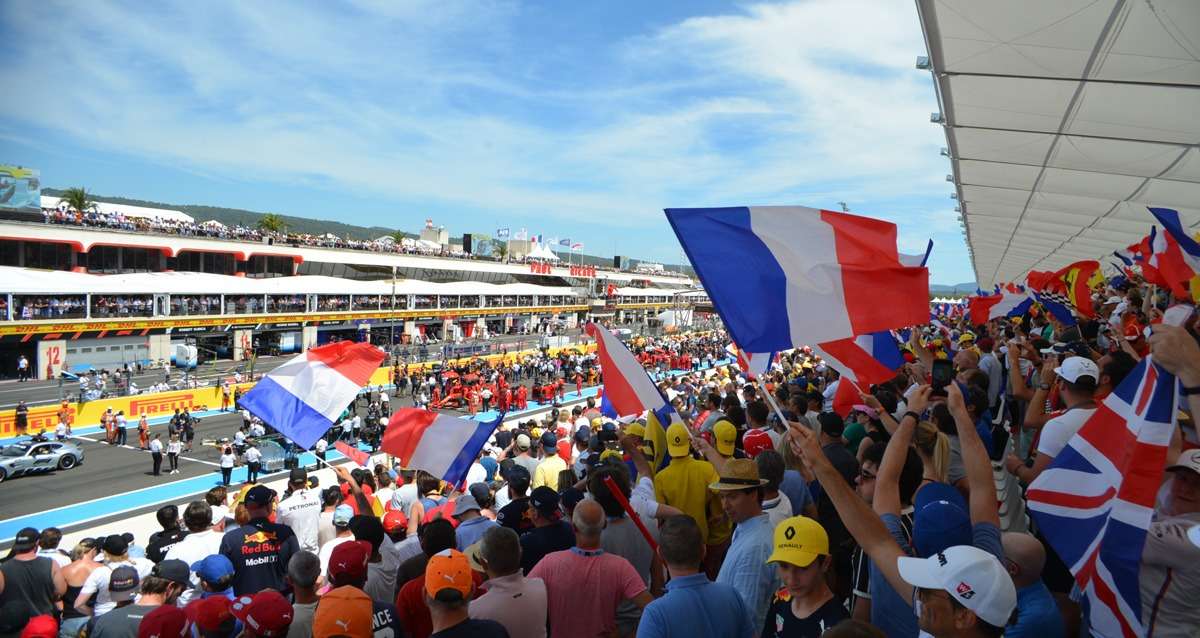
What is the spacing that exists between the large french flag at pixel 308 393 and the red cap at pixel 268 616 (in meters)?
4.52

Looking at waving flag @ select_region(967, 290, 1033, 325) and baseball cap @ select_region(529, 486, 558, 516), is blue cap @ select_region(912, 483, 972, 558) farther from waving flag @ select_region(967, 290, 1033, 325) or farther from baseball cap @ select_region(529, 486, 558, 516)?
waving flag @ select_region(967, 290, 1033, 325)

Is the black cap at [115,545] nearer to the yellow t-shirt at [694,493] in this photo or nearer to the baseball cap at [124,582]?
the baseball cap at [124,582]

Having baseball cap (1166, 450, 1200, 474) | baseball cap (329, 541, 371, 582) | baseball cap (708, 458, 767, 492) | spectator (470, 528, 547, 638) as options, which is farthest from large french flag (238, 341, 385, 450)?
baseball cap (1166, 450, 1200, 474)

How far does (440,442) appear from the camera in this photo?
693cm

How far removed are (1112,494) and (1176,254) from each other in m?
4.82

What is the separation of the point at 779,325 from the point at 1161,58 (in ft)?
18.1

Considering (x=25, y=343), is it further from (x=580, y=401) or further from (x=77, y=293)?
(x=580, y=401)

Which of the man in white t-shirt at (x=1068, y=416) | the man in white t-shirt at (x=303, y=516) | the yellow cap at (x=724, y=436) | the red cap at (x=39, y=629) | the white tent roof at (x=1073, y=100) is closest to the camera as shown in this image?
the man in white t-shirt at (x=1068, y=416)

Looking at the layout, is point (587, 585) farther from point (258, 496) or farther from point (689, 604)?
point (258, 496)

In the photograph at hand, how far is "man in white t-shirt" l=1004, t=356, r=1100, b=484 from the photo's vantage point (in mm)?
3934

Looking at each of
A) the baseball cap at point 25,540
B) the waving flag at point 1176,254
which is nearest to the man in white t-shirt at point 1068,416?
the waving flag at point 1176,254

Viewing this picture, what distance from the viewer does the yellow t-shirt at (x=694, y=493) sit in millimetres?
4691

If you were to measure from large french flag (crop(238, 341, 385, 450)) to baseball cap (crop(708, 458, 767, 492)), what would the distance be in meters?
5.57

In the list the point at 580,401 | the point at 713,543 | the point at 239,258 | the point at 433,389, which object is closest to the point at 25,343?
the point at 239,258
